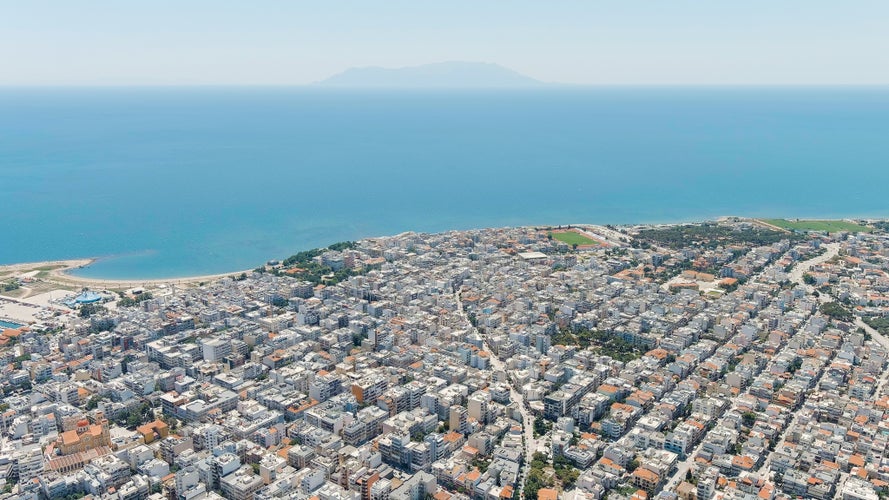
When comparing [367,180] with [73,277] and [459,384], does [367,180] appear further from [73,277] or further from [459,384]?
[459,384]

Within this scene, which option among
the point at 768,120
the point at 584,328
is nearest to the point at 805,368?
the point at 584,328

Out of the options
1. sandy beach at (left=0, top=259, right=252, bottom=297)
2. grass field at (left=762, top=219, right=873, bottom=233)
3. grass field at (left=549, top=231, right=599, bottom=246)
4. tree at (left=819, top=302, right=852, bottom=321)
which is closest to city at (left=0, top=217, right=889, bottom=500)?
tree at (left=819, top=302, right=852, bottom=321)

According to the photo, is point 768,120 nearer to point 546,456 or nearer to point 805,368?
point 805,368

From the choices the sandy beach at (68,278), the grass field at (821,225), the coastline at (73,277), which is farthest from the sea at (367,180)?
the grass field at (821,225)

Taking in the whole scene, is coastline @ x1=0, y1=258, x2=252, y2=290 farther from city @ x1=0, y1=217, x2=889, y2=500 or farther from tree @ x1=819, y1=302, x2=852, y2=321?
tree @ x1=819, y1=302, x2=852, y2=321

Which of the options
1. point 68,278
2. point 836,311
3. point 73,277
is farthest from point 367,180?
point 836,311
